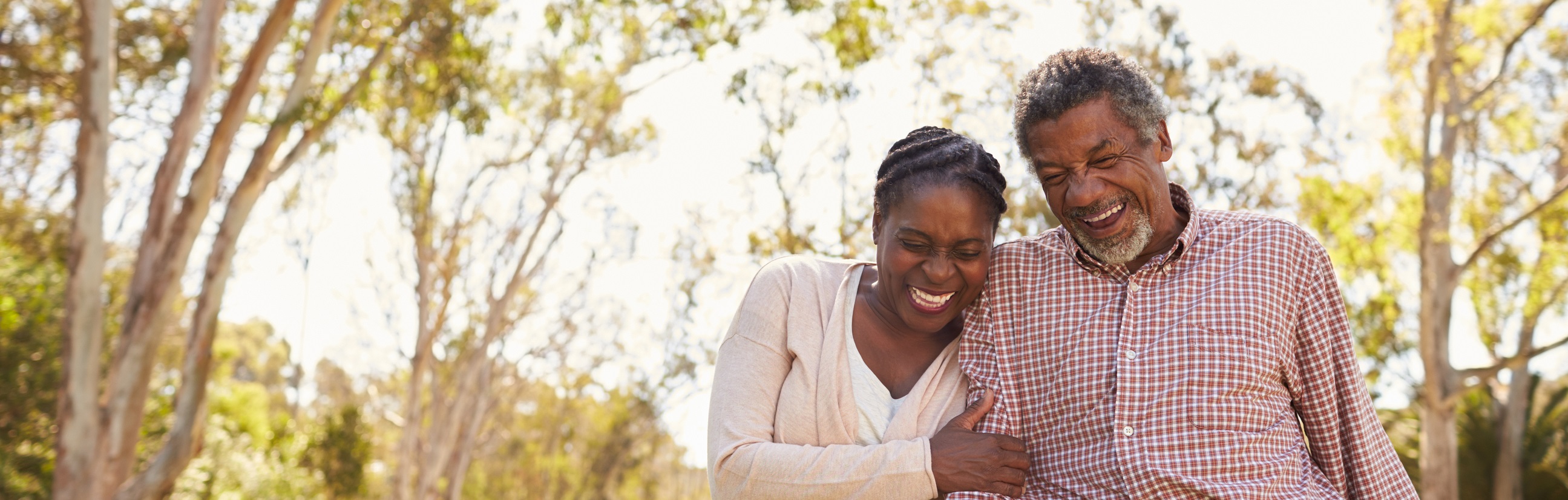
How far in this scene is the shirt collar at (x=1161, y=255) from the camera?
8.81 ft

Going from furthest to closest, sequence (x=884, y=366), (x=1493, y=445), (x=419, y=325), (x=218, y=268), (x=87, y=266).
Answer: (x=419, y=325) → (x=1493, y=445) → (x=218, y=268) → (x=87, y=266) → (x=884, y=366)

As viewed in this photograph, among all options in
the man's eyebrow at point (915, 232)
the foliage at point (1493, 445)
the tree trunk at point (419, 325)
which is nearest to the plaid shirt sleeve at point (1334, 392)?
the man's eyebrow at point (915, 232)

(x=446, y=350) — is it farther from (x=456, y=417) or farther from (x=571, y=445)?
(x=571, y=445)

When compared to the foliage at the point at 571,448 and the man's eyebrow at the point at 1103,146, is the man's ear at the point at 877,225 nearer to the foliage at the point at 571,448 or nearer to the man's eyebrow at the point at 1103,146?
the man's eyebrow at the point at 1103,146

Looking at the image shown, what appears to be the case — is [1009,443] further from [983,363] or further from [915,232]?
[915,232]

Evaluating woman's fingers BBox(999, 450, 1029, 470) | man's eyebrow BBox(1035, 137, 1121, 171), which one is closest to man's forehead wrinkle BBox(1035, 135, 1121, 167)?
man's eyebrow BBox(1035, 137, 1121, 171)

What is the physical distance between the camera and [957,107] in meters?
12.7

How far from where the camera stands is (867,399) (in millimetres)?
2736

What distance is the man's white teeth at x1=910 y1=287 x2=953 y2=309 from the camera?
270 cm

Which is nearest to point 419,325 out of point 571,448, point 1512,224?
point 571,448

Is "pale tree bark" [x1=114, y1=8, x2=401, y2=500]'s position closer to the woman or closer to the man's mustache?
the woman

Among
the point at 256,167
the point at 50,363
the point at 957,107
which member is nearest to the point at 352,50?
the point at 256,167

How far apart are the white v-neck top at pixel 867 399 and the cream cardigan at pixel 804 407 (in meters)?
0.02

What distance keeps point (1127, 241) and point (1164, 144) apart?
33cm
